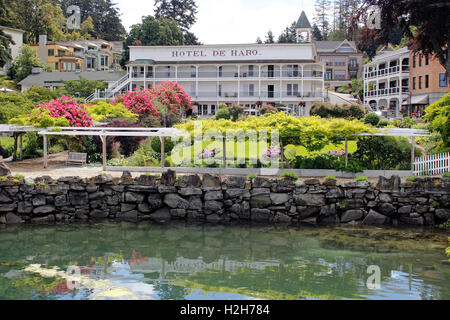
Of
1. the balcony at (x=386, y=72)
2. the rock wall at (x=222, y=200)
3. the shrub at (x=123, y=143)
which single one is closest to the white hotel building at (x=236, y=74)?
the balcony at (x=386, y=72)

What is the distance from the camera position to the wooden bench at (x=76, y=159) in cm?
2208

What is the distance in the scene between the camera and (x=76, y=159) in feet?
72.7

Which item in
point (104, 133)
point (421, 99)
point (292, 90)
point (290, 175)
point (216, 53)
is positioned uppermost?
point (216, 53)

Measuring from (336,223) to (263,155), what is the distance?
426 cm

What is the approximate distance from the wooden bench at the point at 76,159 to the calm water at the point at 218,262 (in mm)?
4955

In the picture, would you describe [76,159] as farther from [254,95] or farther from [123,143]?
[254,95]

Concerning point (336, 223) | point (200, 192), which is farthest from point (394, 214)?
point (200, 192)

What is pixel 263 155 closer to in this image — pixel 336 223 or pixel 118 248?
pixel 336 223

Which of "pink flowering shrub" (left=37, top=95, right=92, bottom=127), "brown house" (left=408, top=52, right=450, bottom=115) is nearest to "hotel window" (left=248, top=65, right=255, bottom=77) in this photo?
"brown house" (left=408, top=52, right=450, bottom=115)

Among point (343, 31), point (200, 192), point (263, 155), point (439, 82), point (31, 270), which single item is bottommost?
point (31, 270)

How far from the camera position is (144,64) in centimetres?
5900

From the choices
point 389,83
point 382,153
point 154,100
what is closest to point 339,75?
point 389,83

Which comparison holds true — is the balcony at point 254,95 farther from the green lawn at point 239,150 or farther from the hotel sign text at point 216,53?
the green lawn at point 239,150

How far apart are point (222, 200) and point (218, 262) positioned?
15.3 ft
